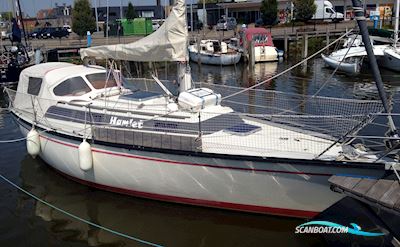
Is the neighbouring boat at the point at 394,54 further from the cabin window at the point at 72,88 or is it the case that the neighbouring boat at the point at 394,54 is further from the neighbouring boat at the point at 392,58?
the cabin window at the point at 72,88

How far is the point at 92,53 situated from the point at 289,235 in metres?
6.47

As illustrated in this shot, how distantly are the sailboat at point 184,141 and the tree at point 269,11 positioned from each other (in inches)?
1674

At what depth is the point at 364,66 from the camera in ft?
96.1

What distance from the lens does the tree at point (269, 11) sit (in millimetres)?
50688

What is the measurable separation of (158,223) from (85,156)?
2156 millimetres

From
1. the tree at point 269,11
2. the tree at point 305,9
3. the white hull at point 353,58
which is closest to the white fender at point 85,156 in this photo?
the white hull at point 353,58

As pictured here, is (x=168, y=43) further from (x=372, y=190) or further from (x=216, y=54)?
(x=216, y=54)

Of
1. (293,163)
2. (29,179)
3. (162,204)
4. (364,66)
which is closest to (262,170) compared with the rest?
(293,163)

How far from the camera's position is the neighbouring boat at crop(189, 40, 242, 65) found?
32094mm

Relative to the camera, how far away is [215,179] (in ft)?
26.4

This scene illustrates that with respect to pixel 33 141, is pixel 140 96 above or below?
above

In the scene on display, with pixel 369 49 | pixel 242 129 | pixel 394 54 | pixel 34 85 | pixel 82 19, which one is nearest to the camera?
pixel 369 49

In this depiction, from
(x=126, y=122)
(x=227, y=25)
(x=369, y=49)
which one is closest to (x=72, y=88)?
(x=126, y=122)

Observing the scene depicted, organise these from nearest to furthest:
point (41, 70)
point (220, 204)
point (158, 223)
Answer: point (220, 204) → point (158, 223) → point (41, 70)
